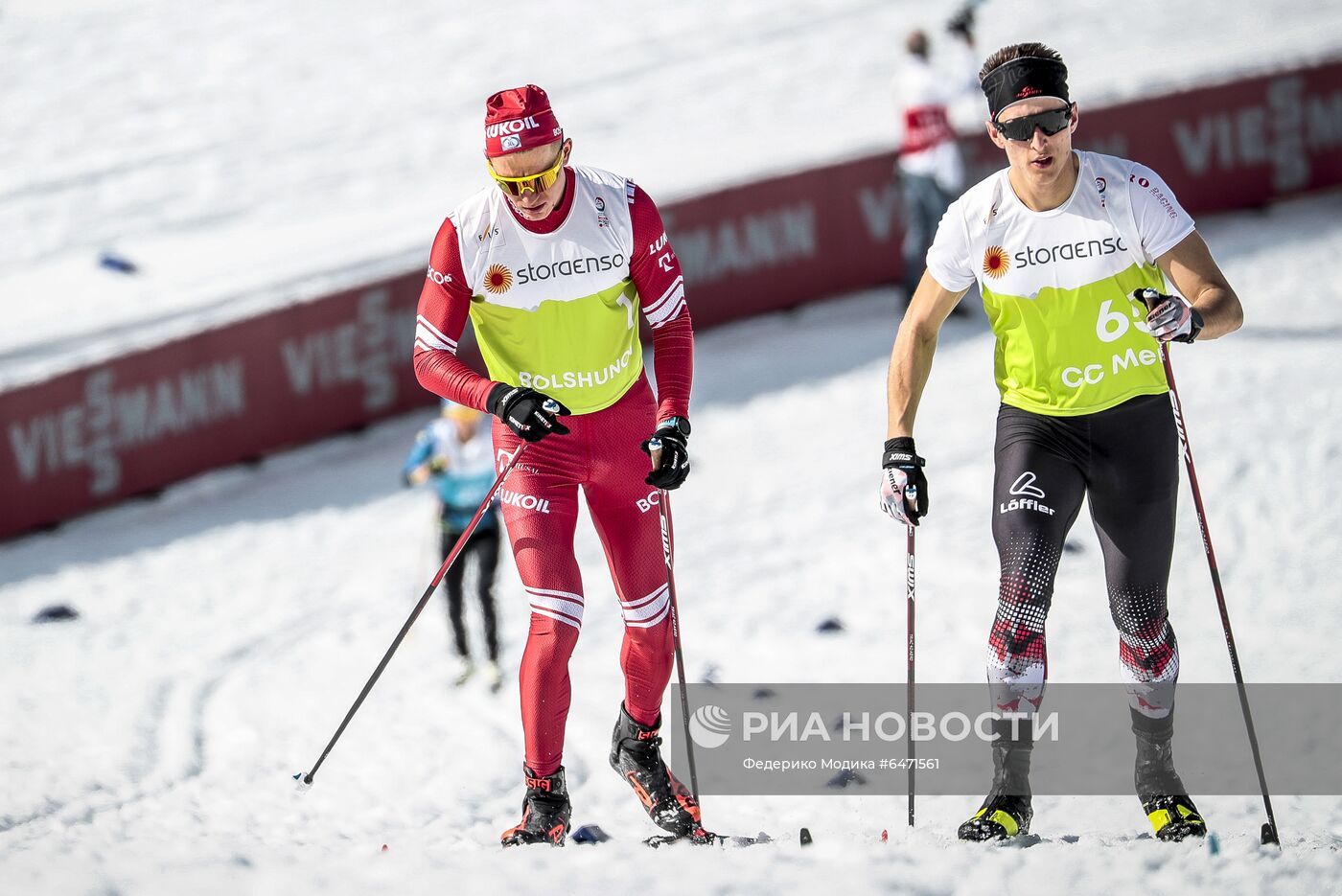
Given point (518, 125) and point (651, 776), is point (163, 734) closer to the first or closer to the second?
point (651, 776)

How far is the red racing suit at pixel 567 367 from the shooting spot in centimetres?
523

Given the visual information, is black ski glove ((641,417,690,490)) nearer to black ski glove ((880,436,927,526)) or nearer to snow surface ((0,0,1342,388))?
black ski glove ((880,436,927,526))

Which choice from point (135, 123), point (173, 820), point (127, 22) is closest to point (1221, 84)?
point (173, 820)

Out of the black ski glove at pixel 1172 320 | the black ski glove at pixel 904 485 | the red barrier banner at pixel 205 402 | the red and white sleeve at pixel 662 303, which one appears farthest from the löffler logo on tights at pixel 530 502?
the red barrier banner at pixel 205 402

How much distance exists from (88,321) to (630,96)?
9.37 m

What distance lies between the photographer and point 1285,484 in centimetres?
902

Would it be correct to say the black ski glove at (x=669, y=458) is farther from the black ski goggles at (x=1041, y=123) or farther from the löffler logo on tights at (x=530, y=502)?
A: the black ski goggles at (x=1041, y=123)

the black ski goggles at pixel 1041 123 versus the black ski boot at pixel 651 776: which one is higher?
the black ski goggles at pixel 1041 123

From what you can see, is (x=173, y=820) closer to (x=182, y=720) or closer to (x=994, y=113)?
(x=182, y=720)

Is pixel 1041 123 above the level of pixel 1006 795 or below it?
above

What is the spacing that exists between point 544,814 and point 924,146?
817 cm

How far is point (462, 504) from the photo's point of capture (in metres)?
8.46

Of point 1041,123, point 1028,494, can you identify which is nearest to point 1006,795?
point 1028,494

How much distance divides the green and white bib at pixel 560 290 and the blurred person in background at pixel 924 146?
7149mm
